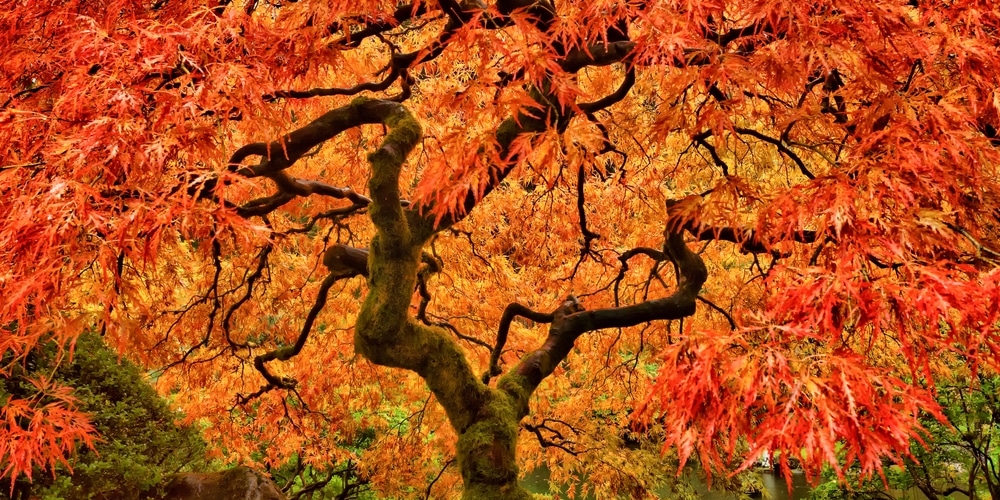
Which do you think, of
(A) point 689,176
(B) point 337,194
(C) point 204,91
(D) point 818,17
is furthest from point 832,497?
(C) point 204,91

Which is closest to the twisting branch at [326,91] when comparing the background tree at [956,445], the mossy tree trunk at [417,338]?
the mossy tree trunk at [417,338]

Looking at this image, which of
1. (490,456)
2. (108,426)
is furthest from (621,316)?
(108,426)

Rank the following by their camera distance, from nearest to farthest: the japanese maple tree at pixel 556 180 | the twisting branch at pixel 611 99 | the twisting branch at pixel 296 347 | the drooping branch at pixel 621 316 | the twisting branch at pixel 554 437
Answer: the japanese maple tree at pixel 556 180 → the twisting branch at pixel 611 99 → the drooping branch at pixel 621 316 → the twisting branch at pixel 296 347 → the twisting branch at pixel 554 437

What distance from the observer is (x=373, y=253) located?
339 centimetres

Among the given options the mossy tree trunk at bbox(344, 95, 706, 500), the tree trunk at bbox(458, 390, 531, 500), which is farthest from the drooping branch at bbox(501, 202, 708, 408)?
the tree trunk at bbox(458, 390, 531, 500)

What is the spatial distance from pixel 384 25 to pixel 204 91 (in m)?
1.39

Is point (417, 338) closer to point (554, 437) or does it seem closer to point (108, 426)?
point (554, 437)

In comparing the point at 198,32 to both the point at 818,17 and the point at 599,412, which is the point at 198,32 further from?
the point at 599,412

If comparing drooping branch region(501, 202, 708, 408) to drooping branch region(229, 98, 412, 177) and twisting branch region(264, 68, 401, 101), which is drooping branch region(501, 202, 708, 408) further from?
twisting branch region(264, 68, 401, 101)

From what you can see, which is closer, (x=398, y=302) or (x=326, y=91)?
(x=398, y=302)

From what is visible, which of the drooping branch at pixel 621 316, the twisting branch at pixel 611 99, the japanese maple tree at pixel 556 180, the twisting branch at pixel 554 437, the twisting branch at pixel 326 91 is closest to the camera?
the japanese maple tree at pixel 556 180

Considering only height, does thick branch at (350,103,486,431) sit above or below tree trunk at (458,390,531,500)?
above

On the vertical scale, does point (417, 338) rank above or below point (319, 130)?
below

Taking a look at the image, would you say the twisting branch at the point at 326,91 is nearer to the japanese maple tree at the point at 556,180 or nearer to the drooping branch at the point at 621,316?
the japanese maple tree at the point at 556,180
